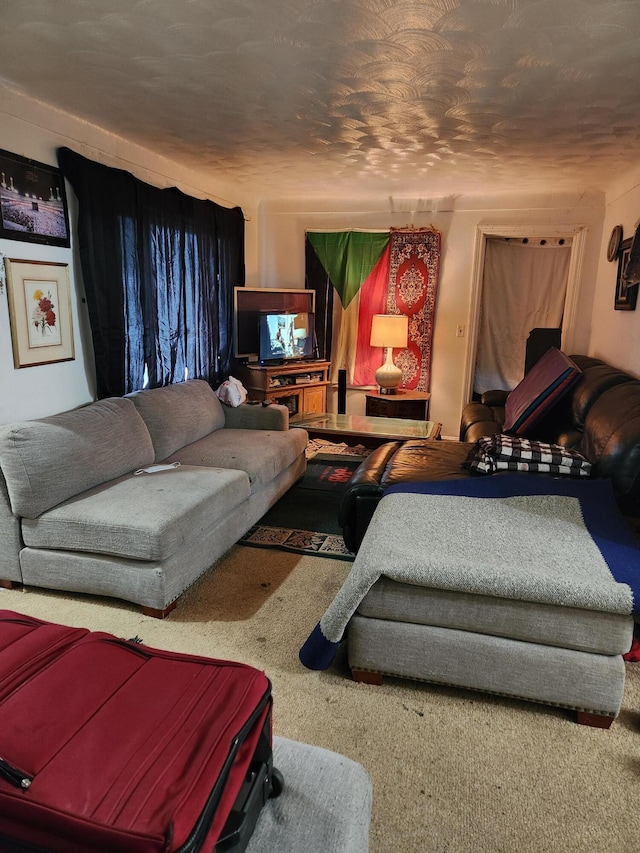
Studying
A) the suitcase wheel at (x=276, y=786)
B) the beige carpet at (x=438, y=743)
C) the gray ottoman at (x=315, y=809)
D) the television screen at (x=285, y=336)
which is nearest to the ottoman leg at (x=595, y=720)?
the beige carpet at (x=438, y=743)

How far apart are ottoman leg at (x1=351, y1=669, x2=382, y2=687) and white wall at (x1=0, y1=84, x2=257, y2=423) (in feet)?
6.81

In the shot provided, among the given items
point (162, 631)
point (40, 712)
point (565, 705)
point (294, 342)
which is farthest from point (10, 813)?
point (294, 342)

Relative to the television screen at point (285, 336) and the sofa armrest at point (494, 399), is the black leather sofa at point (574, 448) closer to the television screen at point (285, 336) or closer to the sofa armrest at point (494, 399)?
the sofa armrest at point (494, 399)

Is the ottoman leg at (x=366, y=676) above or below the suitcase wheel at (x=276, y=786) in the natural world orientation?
below

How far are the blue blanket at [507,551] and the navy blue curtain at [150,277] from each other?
2086mm

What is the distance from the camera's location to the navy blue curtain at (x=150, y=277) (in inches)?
125

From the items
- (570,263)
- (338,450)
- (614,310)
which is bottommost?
(338,450)

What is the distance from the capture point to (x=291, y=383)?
520 centimetres

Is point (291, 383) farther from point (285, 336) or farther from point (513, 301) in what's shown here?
point (513, 301)

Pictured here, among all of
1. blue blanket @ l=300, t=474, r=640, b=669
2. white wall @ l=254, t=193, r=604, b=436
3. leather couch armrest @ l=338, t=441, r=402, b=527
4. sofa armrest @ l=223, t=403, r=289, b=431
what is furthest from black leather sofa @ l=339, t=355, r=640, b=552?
white wall @ l=254, t=193, r=604, b=436

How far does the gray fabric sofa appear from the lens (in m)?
2.25

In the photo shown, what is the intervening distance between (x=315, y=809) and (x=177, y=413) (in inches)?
109

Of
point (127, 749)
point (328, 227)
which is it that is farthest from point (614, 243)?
point (127, 749)

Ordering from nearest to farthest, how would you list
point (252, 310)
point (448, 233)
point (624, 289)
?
point (624, 289), point (252, 310), point (448, 233)
